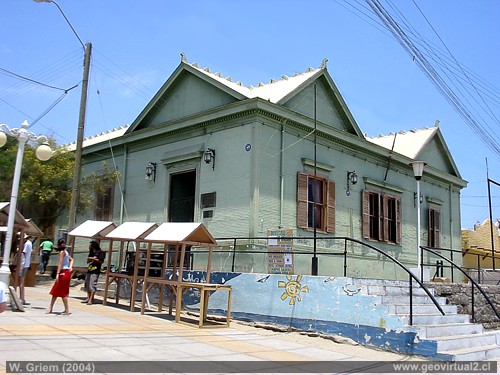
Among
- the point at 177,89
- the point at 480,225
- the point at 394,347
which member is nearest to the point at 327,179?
the point at 177,89

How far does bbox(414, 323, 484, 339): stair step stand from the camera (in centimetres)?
1048

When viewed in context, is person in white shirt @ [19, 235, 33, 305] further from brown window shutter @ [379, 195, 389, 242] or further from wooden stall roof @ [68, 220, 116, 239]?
brown window shutter @ [379, 195, 389, 242]

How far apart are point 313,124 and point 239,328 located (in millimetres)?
7506

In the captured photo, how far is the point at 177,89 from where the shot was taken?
19047 mm

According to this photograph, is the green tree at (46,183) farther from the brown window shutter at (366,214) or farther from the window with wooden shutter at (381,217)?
the window with wooden shutter at (381,217)

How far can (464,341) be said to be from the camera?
11.1 meters

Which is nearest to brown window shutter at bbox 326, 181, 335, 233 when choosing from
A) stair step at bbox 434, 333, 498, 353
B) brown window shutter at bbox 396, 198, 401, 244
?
brown window shutter at bbox 396, 198, 401, 244

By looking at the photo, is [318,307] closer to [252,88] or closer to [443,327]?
[443,327]

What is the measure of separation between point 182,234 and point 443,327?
589 cm

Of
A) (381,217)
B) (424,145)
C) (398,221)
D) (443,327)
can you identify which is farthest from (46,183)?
(424,145)

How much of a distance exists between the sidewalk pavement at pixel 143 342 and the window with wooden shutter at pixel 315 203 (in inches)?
194

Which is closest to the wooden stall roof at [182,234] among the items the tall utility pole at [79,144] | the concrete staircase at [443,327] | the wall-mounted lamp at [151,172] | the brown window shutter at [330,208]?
the concrete staircase at [443,327]

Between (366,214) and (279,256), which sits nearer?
(279,256)

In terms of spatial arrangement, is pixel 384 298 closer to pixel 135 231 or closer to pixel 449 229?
pixel 135 231
